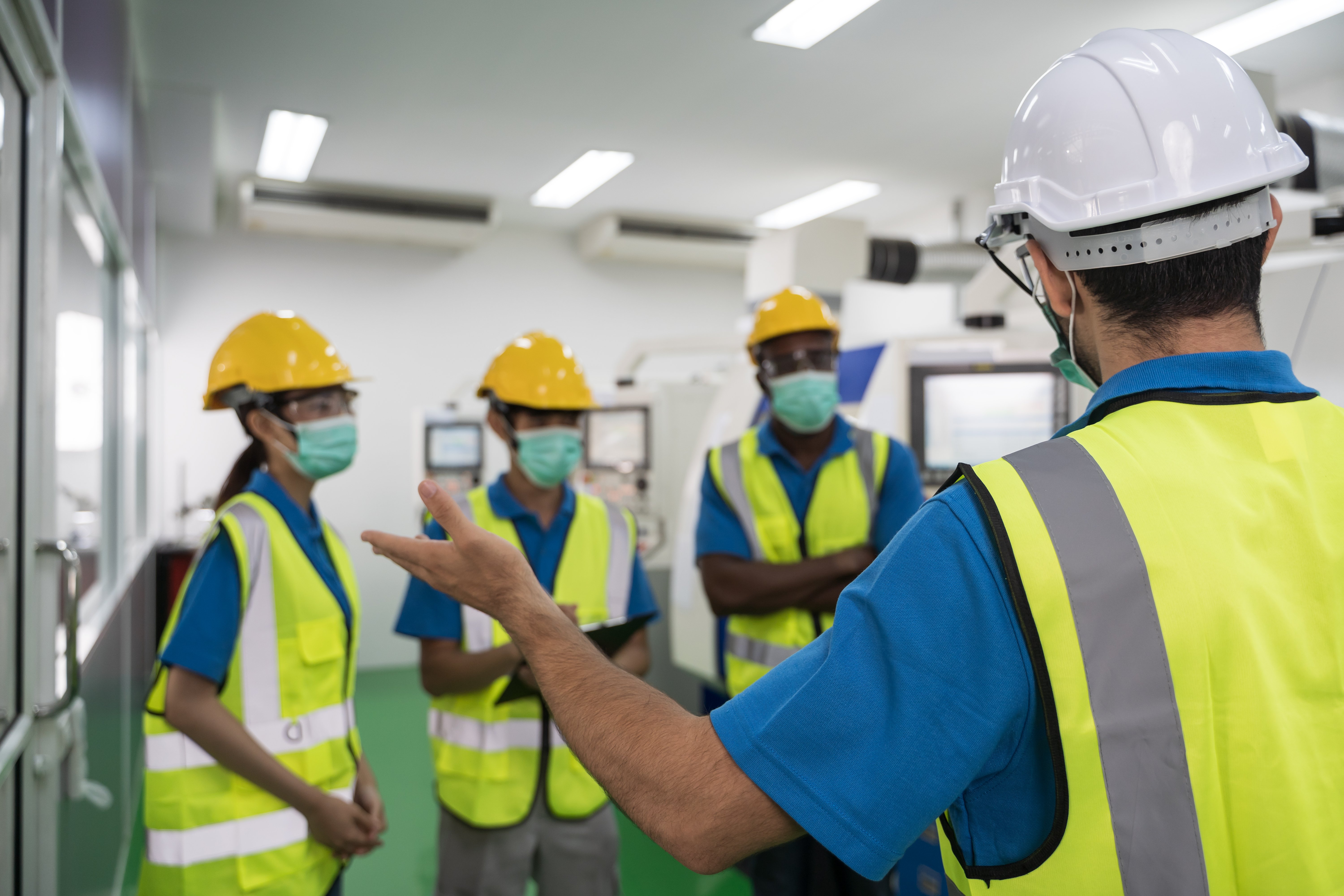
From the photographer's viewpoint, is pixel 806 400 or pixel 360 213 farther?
pixel 360 213

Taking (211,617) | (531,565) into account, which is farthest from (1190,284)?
(211,617)

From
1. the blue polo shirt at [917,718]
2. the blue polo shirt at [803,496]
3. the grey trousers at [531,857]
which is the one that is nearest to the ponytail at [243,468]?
the grey trousers at [531,857]

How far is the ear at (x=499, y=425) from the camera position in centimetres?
224

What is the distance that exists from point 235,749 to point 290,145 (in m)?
4.84

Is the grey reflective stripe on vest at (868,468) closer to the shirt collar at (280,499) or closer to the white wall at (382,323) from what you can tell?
the shirt collar at (280,499)

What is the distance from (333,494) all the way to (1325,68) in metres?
6.42

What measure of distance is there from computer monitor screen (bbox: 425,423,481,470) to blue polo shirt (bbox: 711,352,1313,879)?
5286 millimetres

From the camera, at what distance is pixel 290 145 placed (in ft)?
17.9

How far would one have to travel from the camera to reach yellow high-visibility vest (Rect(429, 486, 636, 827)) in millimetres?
1893

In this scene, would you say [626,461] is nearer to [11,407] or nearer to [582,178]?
[582,178]

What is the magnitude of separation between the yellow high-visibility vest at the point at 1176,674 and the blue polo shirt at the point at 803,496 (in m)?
1.55

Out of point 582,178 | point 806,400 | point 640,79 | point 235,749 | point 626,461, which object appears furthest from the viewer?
point 582,178

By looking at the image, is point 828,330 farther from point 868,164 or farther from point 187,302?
point 187,302

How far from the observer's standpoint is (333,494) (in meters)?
6.62
